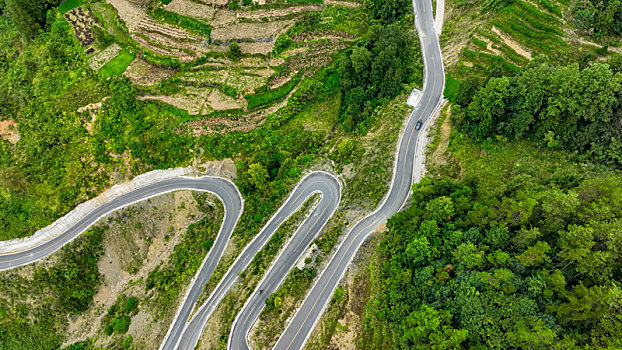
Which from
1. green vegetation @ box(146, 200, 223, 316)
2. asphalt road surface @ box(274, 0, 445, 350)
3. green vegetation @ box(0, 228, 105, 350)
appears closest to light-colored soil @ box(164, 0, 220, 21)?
green vegetation @ box(146, 200, 223, 316)

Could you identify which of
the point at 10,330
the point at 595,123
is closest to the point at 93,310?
the point at 10,330

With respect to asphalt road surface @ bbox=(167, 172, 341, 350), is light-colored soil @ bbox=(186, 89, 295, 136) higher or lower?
higher

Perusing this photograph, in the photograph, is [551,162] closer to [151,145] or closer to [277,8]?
[277,8]

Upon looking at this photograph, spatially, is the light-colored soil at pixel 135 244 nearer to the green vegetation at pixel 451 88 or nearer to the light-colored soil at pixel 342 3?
the light-colored soil at pixel 342 3

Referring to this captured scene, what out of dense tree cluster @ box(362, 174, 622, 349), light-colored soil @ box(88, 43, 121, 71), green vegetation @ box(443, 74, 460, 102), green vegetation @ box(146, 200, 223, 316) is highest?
light-colored soil @ box(88, 43, 121, 71)

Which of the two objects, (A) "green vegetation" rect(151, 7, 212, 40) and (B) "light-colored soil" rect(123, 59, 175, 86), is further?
(A) "green vegetation" rect(151, 7, 212, 40)

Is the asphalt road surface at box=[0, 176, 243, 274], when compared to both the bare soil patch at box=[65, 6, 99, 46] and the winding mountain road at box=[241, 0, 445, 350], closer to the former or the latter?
the winding mountain road at box=[241, 0, 445, 350]

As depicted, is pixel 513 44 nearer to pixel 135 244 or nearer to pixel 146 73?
pixel 146 73
